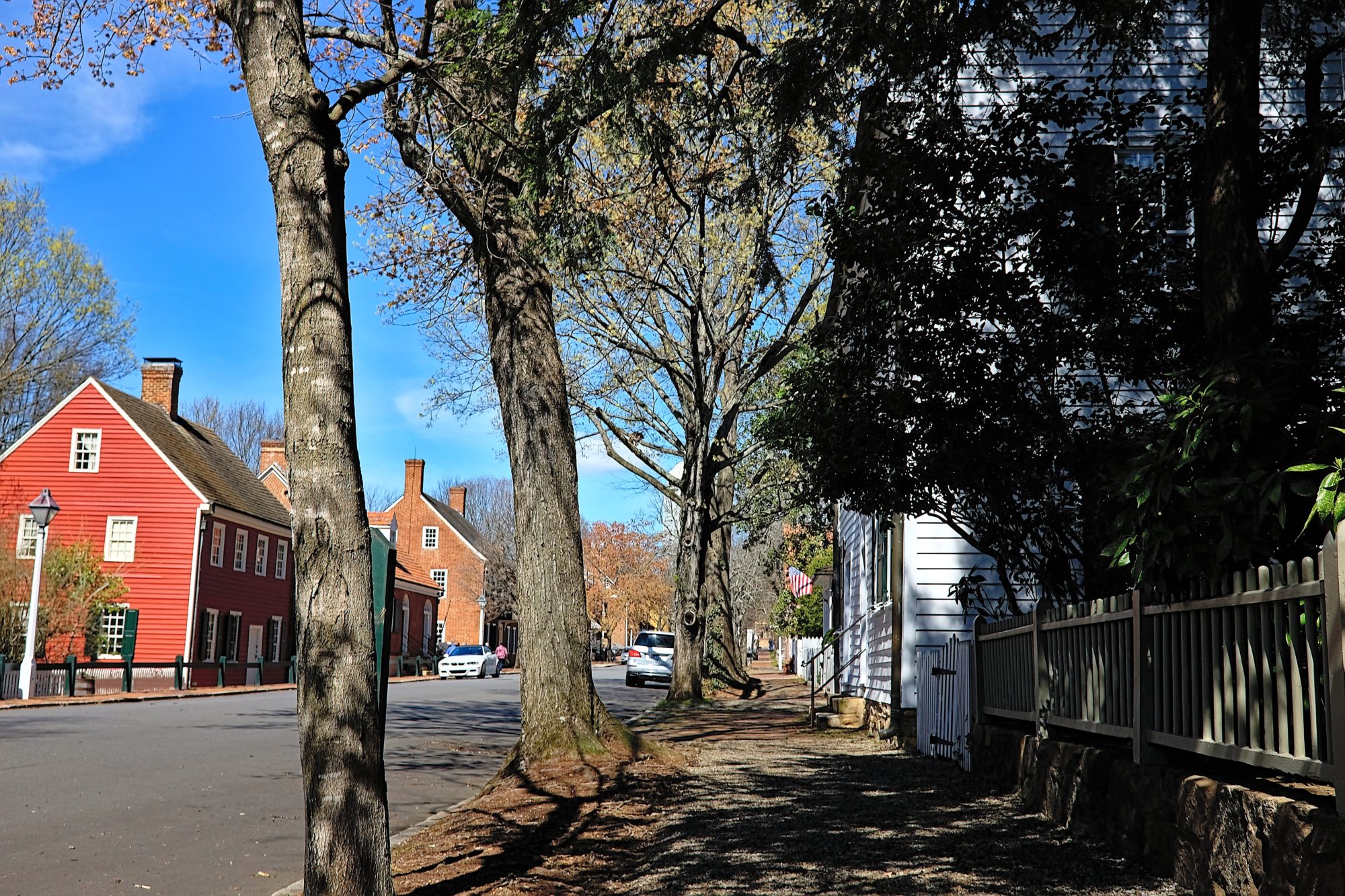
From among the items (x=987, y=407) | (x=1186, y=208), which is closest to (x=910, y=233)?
(x=987, y=407)

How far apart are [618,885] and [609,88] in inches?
253

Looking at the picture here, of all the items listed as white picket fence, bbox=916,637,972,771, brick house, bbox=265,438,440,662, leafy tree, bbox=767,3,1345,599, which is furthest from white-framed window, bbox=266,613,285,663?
leafy tree, bbox=767,3,1345,599

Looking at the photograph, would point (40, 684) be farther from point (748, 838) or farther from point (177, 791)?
point (748, 838)

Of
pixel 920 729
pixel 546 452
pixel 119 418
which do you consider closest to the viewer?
pixel 546 452

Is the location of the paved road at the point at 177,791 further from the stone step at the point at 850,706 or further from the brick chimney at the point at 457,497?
the brick chimney at the point at 457,497

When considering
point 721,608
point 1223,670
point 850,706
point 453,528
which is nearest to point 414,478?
point 453,528

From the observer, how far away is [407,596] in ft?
198

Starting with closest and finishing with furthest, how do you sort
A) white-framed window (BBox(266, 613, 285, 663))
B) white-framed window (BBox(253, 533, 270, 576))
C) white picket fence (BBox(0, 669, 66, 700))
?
white picket fence (BBox(0, 669, 66, 700))
white-framed window (BBox(253, 533, 270, 576))
white-framed window (BBox(266, 613, 285, 663))

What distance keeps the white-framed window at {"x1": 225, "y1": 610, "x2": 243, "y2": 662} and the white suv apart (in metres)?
13.9

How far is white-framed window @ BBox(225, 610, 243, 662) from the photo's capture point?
134ft

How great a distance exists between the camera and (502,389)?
1160 centimetres

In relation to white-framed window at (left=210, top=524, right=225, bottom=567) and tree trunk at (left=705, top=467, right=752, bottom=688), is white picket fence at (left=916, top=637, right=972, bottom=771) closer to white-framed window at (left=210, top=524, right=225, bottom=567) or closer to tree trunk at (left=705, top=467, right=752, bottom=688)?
tree trunk at (left=705, top=467, right=752, bottom=688)

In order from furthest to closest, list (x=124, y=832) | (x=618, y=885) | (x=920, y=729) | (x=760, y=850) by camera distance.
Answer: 1. (x=920, y=729)
2. (x=124, y=832)
3. (x=760, y=850)
4. (x=618, y=885)

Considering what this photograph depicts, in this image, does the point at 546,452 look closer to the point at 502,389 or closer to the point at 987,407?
the point at 502,389
